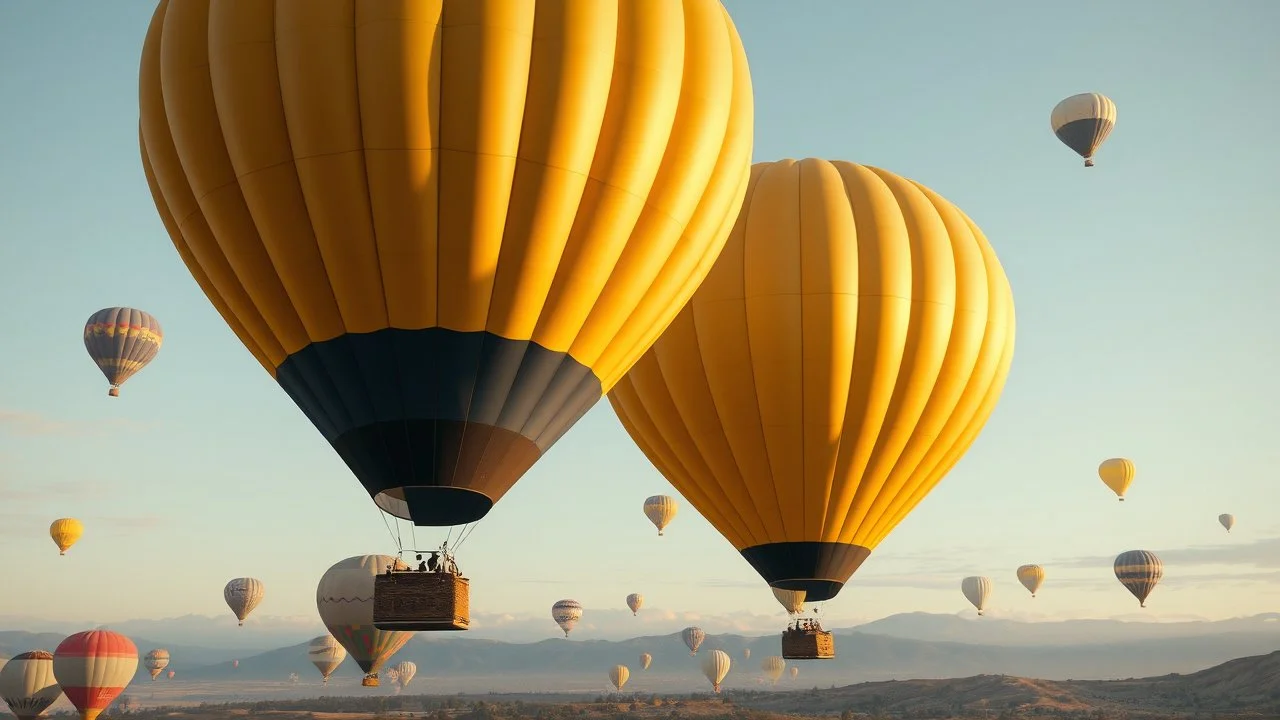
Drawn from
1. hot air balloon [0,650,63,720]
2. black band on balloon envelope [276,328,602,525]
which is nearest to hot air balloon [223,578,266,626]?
hot air balloon [0,650,63,720]

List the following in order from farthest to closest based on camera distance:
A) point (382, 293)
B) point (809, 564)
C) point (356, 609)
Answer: point (356, 609), point (809, 564), point (382, 293)

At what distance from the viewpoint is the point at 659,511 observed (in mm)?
58781

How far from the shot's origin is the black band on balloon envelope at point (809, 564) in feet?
72.9

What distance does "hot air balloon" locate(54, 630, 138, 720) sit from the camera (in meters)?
53.7

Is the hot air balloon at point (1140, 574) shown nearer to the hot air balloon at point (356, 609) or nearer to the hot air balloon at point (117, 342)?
the hot air balloon at point (356, 609)

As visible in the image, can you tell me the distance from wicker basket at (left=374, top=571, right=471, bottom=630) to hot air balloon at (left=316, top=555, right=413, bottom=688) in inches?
1279

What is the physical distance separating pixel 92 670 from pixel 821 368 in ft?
147

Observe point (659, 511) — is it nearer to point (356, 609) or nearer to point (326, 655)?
point (356, 609)

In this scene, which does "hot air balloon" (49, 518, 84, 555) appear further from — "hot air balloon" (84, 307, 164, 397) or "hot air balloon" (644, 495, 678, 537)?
"hot air balloon" (644, 495, 678, 537)

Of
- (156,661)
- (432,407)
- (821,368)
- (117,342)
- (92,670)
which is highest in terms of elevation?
(117,342)

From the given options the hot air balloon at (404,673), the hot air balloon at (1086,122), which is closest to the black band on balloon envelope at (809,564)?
the hot air balloon at (1086,122)

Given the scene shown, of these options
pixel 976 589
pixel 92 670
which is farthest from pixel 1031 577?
pixel 92 670

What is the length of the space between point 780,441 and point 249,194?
1079 cm

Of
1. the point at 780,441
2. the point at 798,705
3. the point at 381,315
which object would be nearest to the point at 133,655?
the point at 780,441
